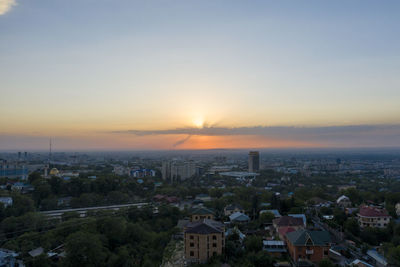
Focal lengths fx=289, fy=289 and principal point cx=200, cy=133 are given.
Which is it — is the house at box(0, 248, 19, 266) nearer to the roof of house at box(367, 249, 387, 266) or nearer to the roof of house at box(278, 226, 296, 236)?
the roof of house at box(278, 226, 296, 236)

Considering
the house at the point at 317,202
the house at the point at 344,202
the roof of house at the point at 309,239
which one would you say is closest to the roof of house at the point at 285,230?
the roof of house at the point at 309,239

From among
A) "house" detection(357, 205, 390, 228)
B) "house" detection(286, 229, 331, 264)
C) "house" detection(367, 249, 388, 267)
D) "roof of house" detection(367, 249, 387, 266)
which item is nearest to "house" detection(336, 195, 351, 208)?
"house" detection(357, 205, 390, 228)

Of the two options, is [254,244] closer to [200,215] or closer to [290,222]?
[290,222]

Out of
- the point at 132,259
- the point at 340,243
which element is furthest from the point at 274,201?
the point at 132,259

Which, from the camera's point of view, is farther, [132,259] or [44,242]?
[44,242]

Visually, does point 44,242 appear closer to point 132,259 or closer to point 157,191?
point 132,259

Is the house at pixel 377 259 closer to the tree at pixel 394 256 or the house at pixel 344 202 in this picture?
the tree at pixel 394 256
